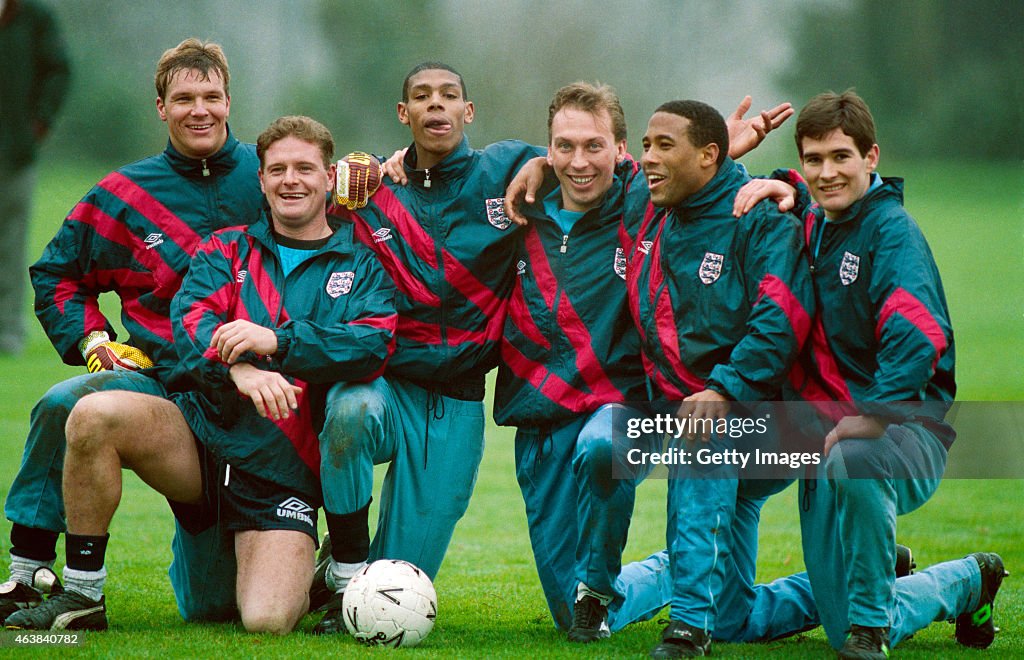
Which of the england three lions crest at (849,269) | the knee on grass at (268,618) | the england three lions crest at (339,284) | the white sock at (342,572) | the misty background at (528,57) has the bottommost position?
the knee on grass at (268,618)

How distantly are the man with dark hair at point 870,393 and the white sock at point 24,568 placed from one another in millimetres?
2904

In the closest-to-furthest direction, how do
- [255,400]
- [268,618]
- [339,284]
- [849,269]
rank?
[849,269] < [255,400] < [268,618] < [339,284]

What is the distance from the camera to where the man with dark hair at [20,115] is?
1165 centimetres

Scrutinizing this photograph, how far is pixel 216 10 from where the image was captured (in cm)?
1752

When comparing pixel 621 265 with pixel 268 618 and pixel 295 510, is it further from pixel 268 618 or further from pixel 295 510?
pixel 268 618

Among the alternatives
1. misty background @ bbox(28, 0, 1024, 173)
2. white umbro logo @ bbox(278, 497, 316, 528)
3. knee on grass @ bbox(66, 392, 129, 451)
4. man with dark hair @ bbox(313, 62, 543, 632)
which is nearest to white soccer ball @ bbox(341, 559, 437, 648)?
white umbro logo @ bbox(278, 497, 316, 528)

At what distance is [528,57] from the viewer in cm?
1925

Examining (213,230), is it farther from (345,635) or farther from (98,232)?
(345,635)

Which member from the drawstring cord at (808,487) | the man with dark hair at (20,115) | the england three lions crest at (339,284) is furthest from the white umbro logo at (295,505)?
the man with dark hair at (20,115)

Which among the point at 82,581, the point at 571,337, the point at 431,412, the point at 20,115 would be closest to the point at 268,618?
the point at 82,581

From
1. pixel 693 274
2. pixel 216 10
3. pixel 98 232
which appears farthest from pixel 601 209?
pixel 216 10

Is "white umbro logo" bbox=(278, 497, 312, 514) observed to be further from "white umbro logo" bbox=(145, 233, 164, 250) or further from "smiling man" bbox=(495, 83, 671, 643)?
"white umbro logo" bbox=(145, 233, 164, 250)

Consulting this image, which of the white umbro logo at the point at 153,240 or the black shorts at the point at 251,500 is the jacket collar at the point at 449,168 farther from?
the black shorts at the point at 251,500
